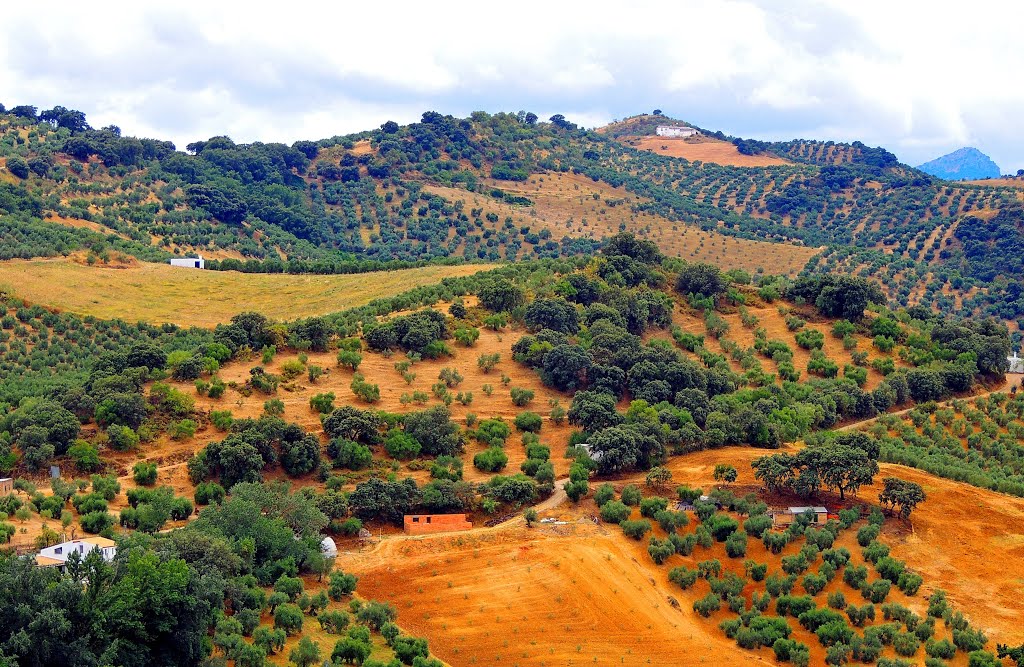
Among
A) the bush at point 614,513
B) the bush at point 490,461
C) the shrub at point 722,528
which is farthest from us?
the bush at point 490,461

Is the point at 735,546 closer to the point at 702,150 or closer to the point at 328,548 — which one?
the point at 328,548

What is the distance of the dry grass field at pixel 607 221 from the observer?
10181 cm

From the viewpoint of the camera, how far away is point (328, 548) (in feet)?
121

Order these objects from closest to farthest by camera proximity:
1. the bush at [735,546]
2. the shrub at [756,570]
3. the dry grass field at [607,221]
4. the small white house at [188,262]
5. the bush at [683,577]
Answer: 1. the bush at [683,577]
2. the shrub at [756,570]
3. the bush at [735,546]
4. the small white house at [188,262]
5. the dry grass field at [607,221]

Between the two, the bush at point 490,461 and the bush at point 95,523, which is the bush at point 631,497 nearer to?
the bush at point 490,461

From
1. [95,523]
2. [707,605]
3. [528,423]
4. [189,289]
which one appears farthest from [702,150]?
[95,523]

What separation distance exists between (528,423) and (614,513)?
9189 millimetres

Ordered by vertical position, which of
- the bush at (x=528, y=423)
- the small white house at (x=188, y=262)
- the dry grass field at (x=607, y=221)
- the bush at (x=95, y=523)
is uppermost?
the dry grass field at (x=607, y=221)

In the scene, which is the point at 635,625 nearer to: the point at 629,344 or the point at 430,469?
the point at 430,469

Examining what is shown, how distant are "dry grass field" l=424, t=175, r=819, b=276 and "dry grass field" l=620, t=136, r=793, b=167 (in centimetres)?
2597

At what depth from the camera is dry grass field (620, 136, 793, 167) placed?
466 feet

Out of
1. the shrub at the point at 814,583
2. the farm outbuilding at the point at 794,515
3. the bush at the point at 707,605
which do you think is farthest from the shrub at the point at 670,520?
the shrub at the point at 814,583

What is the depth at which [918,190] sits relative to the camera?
123 metres

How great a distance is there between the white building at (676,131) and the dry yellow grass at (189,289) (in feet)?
279
